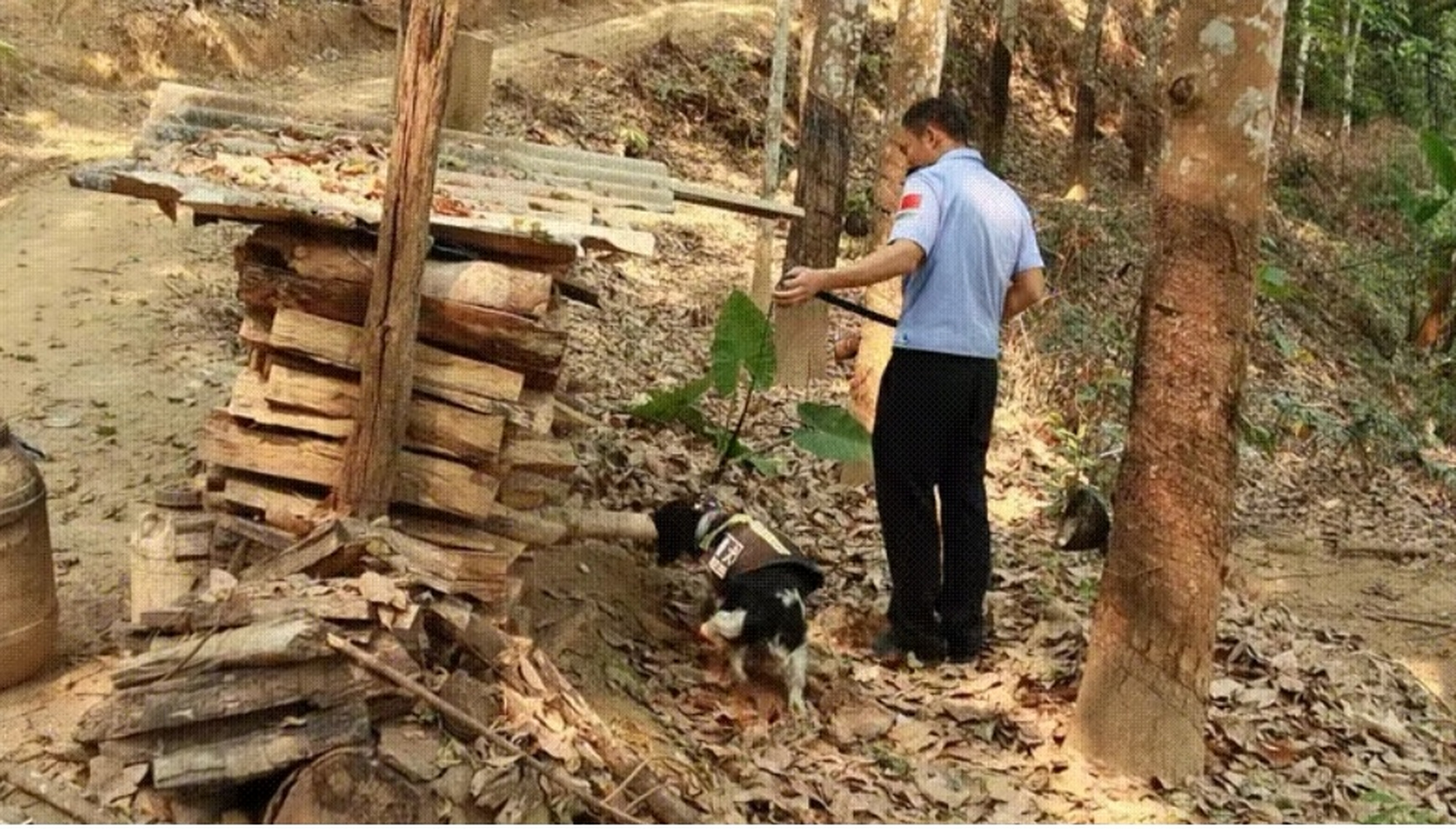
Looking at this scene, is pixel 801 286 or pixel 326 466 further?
pixel 801 286

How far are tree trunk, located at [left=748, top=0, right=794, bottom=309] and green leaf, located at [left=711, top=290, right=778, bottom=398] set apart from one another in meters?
3.12

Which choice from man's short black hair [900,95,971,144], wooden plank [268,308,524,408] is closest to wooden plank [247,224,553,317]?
wooden plank [268,308,524,408]

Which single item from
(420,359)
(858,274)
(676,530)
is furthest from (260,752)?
(858,274)

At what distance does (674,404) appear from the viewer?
261 inches

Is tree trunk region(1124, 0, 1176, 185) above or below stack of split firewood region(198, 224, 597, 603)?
above

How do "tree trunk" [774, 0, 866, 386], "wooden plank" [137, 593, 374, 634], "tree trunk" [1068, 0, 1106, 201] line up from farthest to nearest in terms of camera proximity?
1. "tree trunk" [1068, 0, 1106, 201]
2. "tree trunk" [774, 0, 866, 386]
3. "wooden plank" [137, 593, 374, 634]

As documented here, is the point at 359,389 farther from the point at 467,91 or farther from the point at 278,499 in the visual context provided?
the point at 467,91

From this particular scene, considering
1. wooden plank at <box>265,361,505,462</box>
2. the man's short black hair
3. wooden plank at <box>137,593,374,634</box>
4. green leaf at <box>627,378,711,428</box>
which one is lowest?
wooden plank at <box>137,593,374,634</box>

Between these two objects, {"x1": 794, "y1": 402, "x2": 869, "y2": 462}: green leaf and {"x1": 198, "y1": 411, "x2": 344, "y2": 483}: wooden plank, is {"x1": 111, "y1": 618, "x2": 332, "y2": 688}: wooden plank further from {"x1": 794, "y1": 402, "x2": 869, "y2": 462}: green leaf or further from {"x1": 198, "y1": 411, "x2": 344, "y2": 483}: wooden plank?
{"x1": 794, "y1": 402, "x2": 869, "y2": 462}: green leaf

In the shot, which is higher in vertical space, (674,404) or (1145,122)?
(1145,122)

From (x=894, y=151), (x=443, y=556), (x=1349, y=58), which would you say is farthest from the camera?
(x=1349, y=58)

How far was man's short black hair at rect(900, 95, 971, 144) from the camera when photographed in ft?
17.4

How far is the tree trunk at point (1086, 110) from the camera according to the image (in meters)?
16.9

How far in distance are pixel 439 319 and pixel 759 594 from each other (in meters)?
1.61
